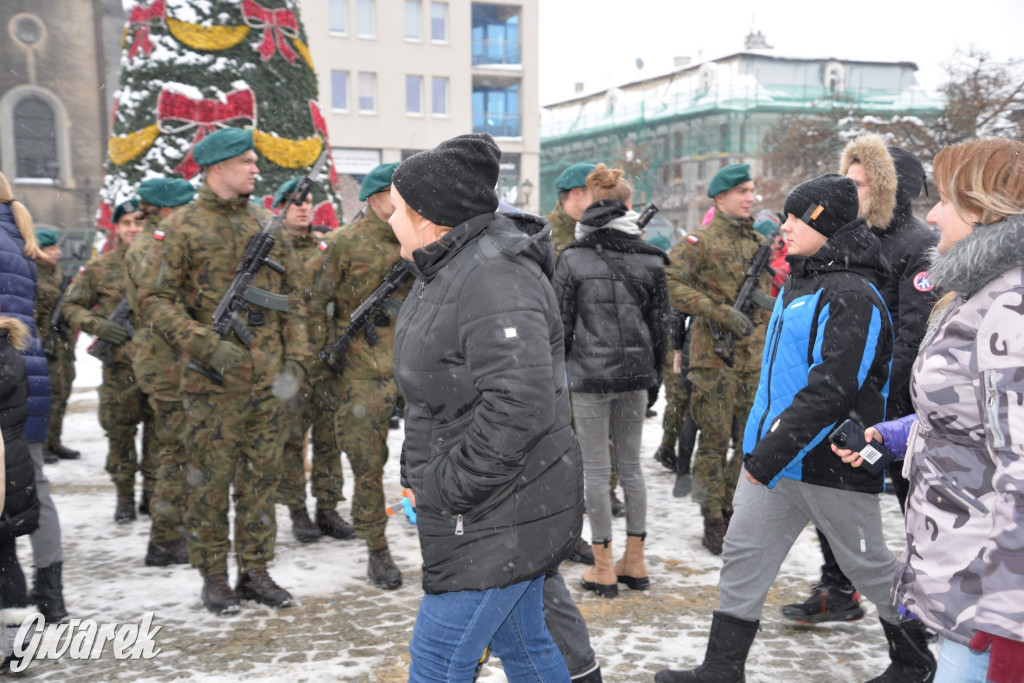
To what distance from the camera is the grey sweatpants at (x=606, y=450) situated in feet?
14.7

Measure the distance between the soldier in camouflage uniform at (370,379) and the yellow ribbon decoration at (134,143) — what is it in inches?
203

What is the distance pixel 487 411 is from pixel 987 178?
1.45m

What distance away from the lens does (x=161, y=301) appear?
421cm

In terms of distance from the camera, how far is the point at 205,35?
340 inches

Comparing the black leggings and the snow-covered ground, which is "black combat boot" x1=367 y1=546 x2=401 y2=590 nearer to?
the snow-covered ground

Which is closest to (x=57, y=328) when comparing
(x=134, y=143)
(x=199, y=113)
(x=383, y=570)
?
(x=134, y=143)

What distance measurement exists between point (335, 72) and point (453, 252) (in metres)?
37.1

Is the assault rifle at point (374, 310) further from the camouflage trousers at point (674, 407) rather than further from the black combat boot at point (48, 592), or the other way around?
the camouflage trousers at point (674, 407)

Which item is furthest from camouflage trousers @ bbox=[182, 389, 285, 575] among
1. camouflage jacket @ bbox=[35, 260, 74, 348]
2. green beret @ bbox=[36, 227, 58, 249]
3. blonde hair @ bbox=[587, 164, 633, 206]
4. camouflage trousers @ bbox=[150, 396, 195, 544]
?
green beret @ bbox=[36, 227, 58, 249]

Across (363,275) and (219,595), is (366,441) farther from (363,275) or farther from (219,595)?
(219,595)

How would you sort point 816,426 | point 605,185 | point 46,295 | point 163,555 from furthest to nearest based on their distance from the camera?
point 46,295 → point 163,555 → point 605,185 → point 816,426

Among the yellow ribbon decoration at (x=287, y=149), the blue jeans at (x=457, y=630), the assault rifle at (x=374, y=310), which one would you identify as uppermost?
the yellow ribbon decoration at (x=287, y=149)

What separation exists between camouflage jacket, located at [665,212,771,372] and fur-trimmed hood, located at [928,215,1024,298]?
124 inches

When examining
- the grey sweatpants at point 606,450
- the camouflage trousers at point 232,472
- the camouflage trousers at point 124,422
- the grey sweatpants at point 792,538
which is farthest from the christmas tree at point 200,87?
the grey sweatpants at point 792,538
